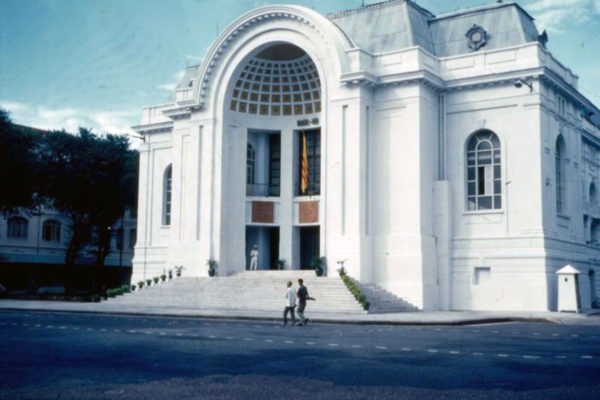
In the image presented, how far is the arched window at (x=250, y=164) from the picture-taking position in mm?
40000

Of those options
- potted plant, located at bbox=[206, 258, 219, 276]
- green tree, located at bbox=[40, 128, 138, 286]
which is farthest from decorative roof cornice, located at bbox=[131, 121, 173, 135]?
potted plant, located at bbox=[206, 258, 219, 276]

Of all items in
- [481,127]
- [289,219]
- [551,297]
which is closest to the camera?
[551,297]

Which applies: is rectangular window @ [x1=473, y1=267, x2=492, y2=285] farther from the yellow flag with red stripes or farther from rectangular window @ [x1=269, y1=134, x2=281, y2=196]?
rectangular window @ [x1=269, y1=134, x2=281, y2=196]

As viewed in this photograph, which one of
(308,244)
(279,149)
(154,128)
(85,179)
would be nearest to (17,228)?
(85,179)

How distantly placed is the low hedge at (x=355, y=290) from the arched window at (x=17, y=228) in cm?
3401

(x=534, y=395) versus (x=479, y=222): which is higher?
(x=479, y=222)

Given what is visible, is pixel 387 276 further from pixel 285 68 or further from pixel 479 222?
pixel 285 68

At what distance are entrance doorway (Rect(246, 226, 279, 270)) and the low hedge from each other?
7995 millimetres

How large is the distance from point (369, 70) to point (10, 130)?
64.6ft

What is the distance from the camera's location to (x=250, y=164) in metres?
40.2

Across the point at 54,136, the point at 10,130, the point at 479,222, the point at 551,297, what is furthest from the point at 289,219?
the point at 54,136

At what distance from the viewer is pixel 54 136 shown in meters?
50.8

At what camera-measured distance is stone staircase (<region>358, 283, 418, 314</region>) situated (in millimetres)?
30406

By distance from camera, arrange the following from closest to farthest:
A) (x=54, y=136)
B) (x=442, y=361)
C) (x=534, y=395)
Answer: (x=534, y=395) → (x=442, y=361) → (x=54, y=136)
